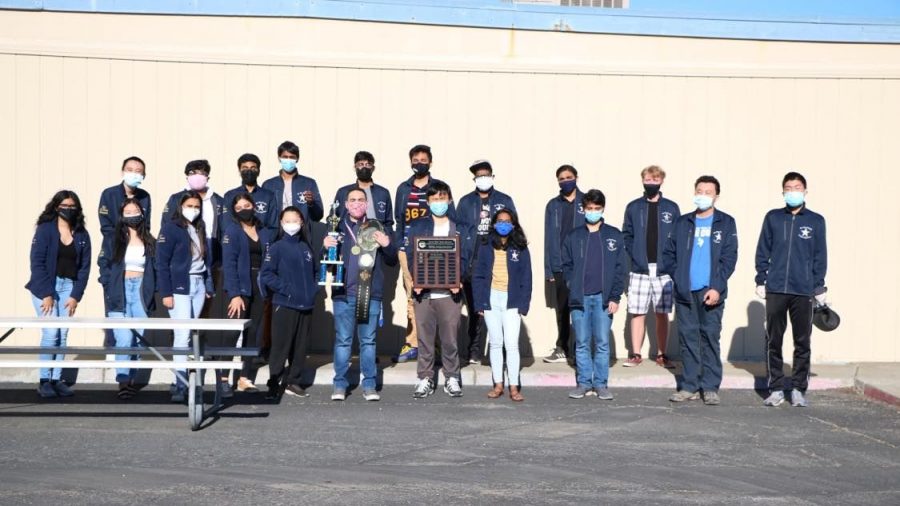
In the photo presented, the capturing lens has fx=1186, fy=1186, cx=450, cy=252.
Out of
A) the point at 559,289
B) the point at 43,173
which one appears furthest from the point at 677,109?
the point at 43,173

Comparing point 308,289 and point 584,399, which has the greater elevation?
point 308,289

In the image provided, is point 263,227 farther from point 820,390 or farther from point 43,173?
point 820,390

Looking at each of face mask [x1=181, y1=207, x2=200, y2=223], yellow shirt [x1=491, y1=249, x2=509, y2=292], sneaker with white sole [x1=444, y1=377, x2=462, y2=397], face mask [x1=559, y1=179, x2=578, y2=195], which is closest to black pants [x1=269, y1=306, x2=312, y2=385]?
face mask [x1=181, y1=207, x2=200, y2=223]

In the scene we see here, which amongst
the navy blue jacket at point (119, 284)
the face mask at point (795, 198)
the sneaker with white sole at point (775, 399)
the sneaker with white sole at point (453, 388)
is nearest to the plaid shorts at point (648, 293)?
the sneaker with white sole at point (775, 399)

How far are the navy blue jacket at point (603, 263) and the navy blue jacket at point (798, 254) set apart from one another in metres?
1.48

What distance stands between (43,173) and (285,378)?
421 cm

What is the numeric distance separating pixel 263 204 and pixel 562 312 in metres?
3.55

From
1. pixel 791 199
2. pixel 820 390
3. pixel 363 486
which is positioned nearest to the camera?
pixel 363 486

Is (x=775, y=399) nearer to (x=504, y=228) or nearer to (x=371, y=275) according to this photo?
(x=504, y=228)

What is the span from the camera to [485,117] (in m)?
13.9

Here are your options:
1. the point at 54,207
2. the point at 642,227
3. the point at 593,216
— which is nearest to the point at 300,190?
the point at 54,207

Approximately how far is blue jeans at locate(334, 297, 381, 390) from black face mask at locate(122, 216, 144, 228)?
2.03 m

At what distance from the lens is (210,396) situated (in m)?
11.6

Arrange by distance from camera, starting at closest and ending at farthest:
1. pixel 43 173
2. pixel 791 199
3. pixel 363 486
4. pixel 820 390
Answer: pixel 363 486 → pixel 791 199 → pixel 820 390 → pixel 43 173
